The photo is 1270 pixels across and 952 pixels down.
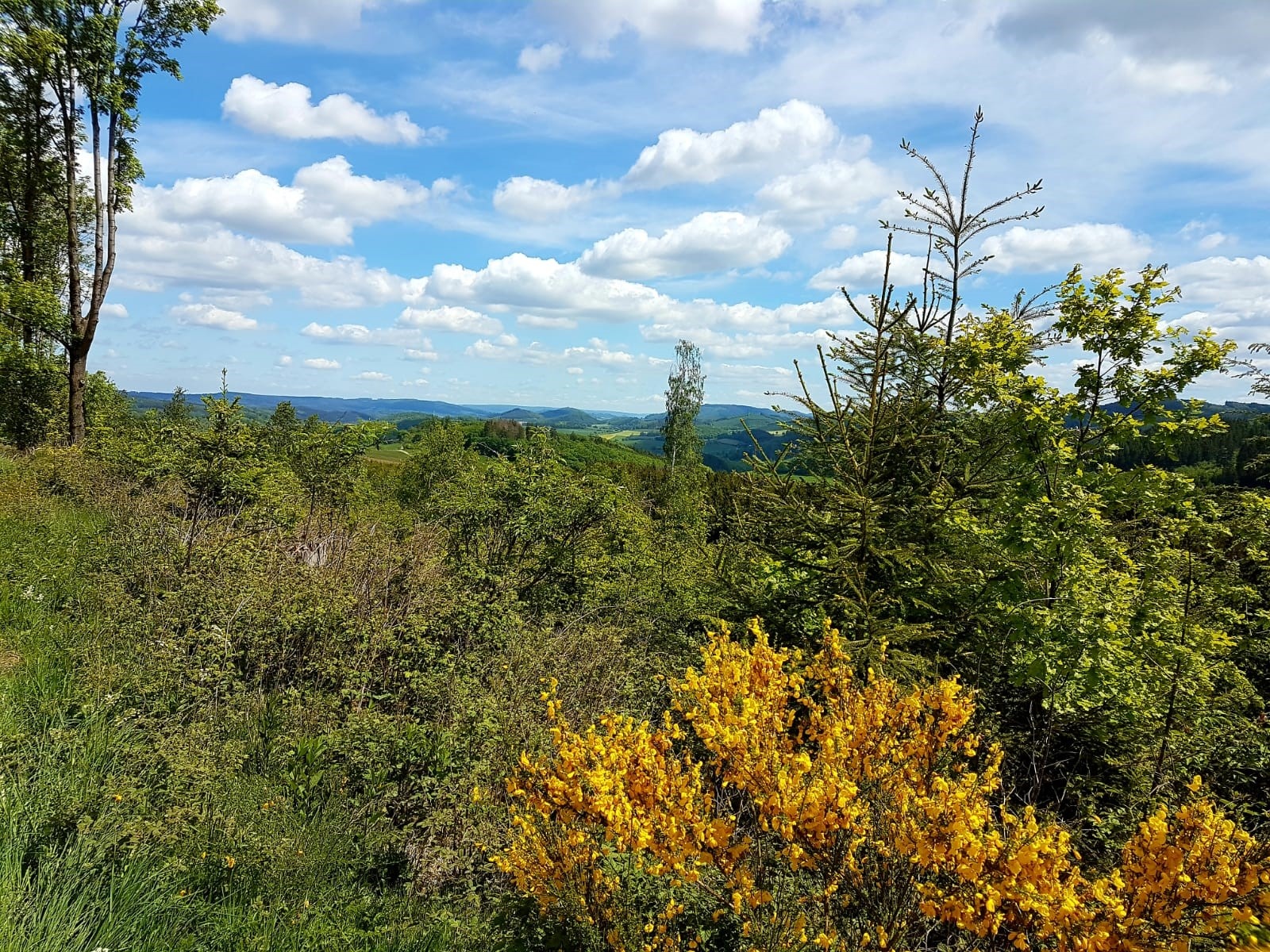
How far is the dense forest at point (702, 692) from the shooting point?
9.31 ft

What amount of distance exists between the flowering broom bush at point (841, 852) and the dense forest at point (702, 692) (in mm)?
25

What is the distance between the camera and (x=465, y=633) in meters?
6.91

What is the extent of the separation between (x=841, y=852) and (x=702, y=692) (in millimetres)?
1026

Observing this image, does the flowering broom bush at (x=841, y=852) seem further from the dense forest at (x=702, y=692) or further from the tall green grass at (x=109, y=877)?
the tall green grass at (x=109, y=877)

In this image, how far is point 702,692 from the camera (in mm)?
3479

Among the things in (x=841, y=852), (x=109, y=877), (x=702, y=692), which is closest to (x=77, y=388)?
(x=109, y=877)

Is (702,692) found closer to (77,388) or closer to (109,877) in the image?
(109,877)

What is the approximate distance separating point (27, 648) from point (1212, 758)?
33.9ft

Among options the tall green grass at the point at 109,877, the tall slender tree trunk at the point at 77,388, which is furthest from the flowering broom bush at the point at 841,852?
the tall slender tree trunk at the point at 77,388

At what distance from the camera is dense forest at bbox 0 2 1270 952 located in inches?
112

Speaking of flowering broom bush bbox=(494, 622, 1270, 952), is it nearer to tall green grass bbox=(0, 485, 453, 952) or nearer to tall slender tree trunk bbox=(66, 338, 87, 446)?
tall green grass bbox=(0, 485, 453, 952)

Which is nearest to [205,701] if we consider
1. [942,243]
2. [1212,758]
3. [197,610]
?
[197,610]

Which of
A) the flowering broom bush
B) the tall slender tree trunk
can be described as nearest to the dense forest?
the flowering broom bush

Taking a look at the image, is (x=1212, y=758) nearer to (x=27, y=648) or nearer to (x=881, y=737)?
(x=881, y=737)
